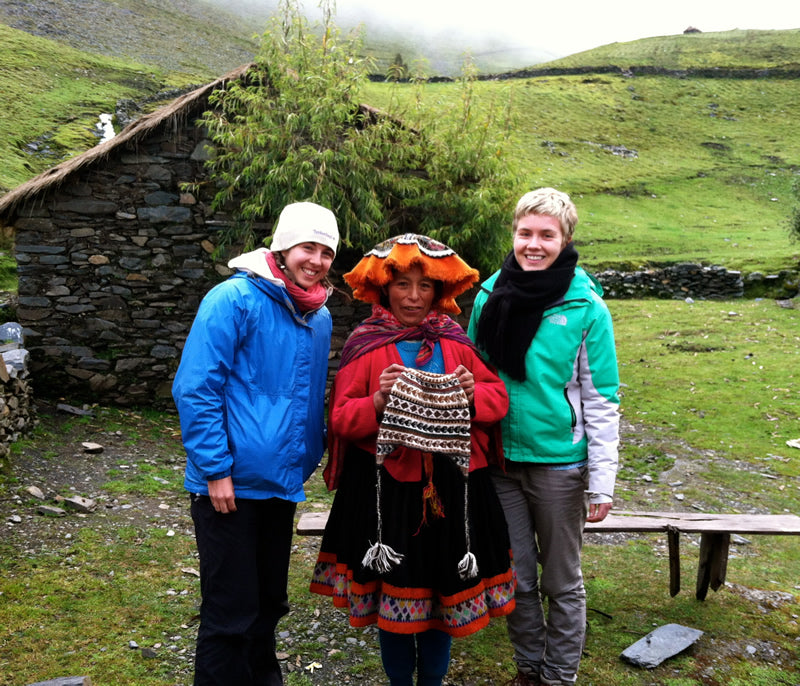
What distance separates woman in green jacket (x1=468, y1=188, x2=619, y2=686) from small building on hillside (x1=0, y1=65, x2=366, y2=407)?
5.83 metres

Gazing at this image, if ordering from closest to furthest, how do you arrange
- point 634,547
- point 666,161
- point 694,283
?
point 634,547 < point 694,283 < point 666,161

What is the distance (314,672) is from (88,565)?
1.94 meters

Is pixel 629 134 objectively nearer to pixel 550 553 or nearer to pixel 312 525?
pixel 312 525

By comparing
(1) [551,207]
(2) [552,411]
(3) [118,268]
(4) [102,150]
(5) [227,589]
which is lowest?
(5) [227,589]

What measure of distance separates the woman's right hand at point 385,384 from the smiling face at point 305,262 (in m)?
0.55

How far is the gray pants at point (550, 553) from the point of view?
2.72m

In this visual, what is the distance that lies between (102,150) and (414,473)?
6512mm

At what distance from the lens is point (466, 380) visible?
2412 millimetres

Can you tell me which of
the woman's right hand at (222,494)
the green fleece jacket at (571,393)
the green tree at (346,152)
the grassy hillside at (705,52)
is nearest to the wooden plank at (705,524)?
the green fleece jacket at (571,393)

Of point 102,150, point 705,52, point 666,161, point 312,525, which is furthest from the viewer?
point 705,52

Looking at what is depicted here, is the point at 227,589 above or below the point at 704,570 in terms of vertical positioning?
above

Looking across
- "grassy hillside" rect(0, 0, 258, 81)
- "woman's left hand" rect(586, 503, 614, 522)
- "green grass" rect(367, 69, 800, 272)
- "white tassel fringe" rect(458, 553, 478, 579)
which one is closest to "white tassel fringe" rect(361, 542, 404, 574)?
"white tassel fringe" rect(458, 553, 478, 579)

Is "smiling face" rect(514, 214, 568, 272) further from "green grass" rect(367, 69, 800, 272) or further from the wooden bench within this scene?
"green grass" rect(367, 69, 800, 272)

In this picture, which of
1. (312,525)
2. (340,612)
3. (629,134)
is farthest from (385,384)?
(629,134)
